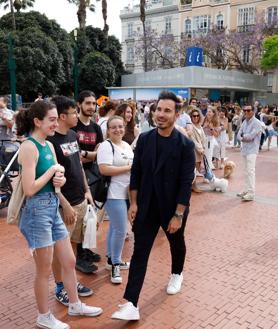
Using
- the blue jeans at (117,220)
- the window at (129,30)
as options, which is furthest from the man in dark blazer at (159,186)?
the window at (129,30)

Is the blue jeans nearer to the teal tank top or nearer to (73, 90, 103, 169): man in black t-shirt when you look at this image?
(73, 90, 103, 169): man in black t-shirt

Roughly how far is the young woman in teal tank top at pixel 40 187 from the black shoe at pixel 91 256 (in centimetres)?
135

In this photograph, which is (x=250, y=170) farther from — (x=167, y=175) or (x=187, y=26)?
(x=187, y=26)

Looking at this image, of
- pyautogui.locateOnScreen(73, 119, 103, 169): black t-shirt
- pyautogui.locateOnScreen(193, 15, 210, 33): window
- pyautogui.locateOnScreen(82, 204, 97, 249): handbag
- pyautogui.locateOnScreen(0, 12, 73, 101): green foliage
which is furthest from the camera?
pyautogui.locateOnScreen(193, 15, 210, 33): window

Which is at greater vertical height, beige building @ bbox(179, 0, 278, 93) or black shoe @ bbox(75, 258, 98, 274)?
beige building @ bbox(179, 0, 278, 93)

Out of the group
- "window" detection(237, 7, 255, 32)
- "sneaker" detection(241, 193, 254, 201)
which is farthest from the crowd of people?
"window" detection(237, 7, 255, 32)

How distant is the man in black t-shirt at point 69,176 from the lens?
3201 millimetres

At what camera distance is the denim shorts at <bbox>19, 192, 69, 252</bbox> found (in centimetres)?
274

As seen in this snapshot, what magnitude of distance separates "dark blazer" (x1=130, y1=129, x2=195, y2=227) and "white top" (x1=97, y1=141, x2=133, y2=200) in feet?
1.75

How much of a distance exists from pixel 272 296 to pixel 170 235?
1.18 metres

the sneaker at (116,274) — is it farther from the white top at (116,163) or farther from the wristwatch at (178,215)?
the wristwatch at (178,215)

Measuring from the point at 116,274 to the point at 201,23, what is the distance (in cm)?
5148

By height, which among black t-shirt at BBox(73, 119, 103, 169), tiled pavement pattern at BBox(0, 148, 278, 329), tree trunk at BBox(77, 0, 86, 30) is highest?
tree trunk at BBox(77, 0, 86, 30)

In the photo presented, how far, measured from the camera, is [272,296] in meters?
3.68
